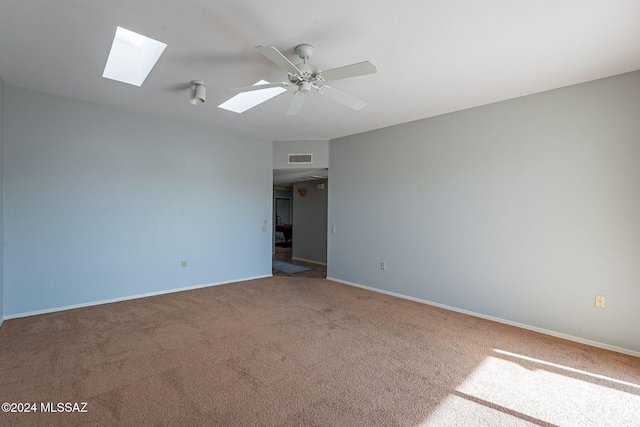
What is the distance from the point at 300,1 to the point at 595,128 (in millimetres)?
3100

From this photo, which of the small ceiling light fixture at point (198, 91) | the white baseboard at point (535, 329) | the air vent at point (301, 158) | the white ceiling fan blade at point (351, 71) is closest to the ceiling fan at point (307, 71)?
the white ceiling fan blade at point (351, 71)

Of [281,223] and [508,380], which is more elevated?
[281,223]

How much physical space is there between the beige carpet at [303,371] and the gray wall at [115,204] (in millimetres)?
525

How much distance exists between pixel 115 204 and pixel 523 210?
5.16m


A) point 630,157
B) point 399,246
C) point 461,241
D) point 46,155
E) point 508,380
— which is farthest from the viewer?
point 399,246

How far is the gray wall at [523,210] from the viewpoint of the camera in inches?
116

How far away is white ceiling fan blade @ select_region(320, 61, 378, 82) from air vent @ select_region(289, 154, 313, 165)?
3.37m

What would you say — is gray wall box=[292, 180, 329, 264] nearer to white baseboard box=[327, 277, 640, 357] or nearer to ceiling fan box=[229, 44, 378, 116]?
white baseboard box=[327, 277, 640, 357]

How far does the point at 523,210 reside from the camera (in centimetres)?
349

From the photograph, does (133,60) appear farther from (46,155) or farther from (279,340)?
(279,340)

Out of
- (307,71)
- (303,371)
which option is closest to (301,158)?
(307,71)

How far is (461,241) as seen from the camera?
4.02 metres

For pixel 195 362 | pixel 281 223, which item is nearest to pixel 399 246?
pixel 195 362

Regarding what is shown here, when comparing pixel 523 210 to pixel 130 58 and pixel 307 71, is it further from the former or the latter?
pixel 130 58
